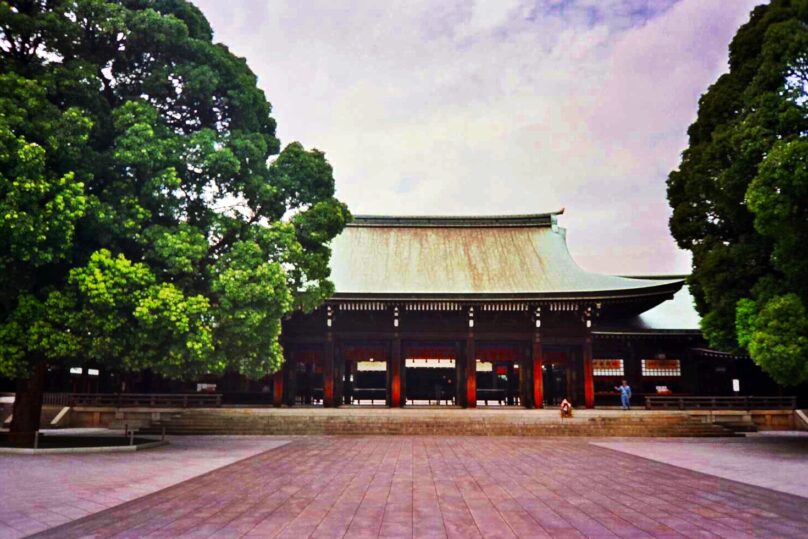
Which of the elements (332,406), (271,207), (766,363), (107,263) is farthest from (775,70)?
(332,406)

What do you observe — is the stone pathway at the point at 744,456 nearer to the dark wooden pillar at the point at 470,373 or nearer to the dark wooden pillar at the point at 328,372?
the dark wooden pillar at the point at 470,373

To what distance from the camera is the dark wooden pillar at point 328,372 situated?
25234 mm

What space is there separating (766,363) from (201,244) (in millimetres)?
14168

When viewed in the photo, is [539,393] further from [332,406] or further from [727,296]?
[727,296]

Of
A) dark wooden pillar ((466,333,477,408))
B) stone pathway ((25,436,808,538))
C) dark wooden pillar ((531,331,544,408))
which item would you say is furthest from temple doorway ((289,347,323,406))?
stone pathway ((25,436,808,538))

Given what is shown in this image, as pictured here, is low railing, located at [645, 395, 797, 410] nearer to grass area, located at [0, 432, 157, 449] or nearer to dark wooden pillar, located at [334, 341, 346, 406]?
dark wooden pillar, located at [334, 341, 346, 406]

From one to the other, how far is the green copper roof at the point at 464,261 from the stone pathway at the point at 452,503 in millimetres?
13246

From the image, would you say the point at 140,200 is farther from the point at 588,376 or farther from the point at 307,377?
the point at 588,376

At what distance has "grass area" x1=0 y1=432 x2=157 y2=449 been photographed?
49.6ft

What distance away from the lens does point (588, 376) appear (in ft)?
82.7

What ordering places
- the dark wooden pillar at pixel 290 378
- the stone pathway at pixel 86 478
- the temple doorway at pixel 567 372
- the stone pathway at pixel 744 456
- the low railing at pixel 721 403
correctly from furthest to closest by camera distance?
the temple doorway at pixel 567 372 → the dark wooden pillar at pixel 290 378 → the low railing at pixel 721 403 → the stone pathway at pixel 744 456 → the stone pathway at pixel 86 478

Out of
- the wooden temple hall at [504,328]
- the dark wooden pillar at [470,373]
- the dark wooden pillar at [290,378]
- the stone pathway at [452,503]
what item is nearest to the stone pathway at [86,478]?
the stone pathway at [452,503]

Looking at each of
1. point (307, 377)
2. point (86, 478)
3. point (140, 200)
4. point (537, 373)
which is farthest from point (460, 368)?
point (86, 478)

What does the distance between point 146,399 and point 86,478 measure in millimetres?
14395
